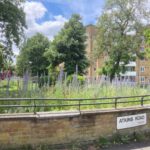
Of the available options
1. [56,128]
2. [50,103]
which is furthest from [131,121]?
[56,128]

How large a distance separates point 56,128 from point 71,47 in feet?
110

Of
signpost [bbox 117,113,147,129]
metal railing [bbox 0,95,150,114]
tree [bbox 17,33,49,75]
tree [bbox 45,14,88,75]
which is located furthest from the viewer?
tree [bbox 17,33,49,75]

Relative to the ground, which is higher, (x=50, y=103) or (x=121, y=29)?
(x=121, y=29)

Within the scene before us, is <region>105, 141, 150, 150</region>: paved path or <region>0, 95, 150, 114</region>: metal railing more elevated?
<region>0, 95, 150, 114</region>: metal railing

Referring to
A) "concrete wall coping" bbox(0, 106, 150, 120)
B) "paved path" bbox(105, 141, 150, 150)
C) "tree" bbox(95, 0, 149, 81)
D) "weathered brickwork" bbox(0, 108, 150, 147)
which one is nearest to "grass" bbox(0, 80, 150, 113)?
"concrete wall coping" bbox(0, 106, 150, 120)

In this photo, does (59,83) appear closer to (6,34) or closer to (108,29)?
(6,34)

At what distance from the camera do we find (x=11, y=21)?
82.7 feet

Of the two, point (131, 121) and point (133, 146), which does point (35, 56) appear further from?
point (133, 146)

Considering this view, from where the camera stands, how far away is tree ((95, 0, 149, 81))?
46.0m

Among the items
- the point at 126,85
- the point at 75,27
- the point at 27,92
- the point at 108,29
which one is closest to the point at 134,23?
the point at 108,29

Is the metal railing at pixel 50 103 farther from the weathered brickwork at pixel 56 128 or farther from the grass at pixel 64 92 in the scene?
the weathered brickwork at pixel 56 128

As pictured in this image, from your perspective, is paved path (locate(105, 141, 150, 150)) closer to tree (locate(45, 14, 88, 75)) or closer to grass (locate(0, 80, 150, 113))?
grass (locate(0, 80, 150, 113))

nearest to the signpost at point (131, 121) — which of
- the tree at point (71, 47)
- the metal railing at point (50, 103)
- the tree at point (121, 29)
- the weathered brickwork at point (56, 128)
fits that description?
the weathered brickwork at point (56, 128)

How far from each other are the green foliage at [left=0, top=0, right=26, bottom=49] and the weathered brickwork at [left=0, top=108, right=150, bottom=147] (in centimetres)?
1713
